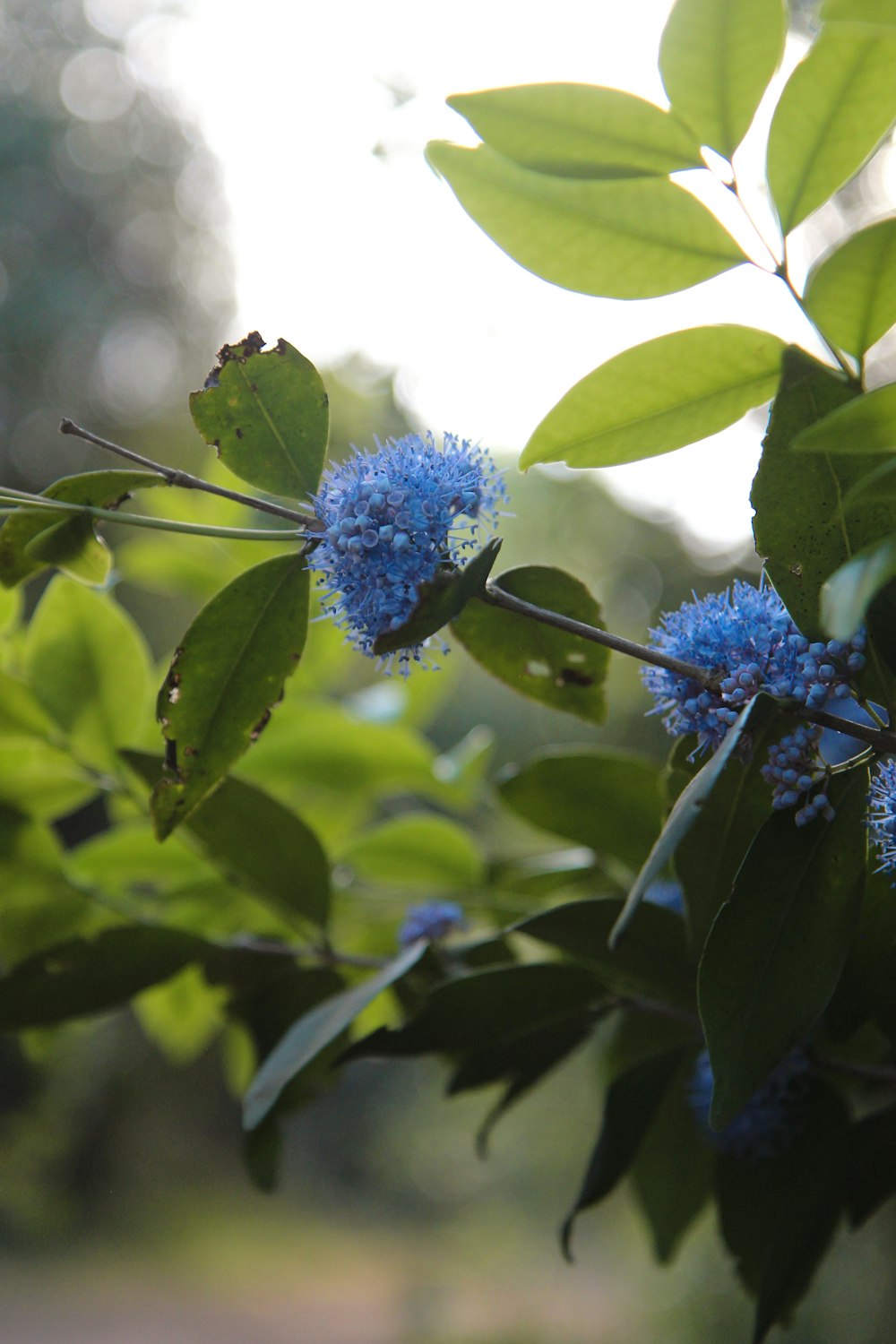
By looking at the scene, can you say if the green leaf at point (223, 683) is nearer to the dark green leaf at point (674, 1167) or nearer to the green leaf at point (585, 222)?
the green leaf at point (585, 222)

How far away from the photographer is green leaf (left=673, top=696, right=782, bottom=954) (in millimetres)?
379

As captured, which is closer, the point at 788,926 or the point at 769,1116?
the point at 788,926

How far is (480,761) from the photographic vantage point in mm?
744

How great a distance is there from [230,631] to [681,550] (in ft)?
11.3

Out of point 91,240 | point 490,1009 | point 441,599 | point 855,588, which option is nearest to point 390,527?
point 441,599

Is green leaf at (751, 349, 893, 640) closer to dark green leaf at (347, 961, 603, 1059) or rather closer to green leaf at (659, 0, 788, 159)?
green leaf at (659, 0, 788, 159)

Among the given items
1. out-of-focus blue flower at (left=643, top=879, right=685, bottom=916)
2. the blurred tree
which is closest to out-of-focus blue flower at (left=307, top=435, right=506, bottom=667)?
out-of-focus blue flower at (left=643, top=879, right=685, bottom=916)

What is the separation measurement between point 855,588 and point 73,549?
0.93 ft

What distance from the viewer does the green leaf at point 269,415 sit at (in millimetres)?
366

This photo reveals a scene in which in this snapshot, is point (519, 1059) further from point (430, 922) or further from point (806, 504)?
point (806, 504)

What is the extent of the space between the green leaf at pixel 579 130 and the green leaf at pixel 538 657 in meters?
0.16

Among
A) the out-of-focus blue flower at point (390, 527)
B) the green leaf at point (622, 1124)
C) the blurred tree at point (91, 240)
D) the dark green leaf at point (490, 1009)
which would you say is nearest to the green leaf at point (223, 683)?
the out-of-focus blue flower at point (390, 527)

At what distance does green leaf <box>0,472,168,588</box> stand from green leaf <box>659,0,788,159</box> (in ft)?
0.76

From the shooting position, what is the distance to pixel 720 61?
0.35 metres
